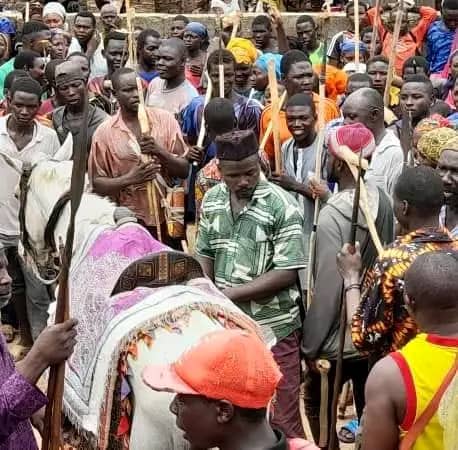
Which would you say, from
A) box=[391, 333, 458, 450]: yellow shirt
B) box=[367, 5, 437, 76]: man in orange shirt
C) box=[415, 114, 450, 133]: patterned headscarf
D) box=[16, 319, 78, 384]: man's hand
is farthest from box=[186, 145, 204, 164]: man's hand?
box=[367, 5, 437, 76]: man in orange shirt

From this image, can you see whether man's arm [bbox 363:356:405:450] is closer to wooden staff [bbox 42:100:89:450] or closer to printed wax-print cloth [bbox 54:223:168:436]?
wooden staff [bbox 42:100:89:450]

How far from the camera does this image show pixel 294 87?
8.47m

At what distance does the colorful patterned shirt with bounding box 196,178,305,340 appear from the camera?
5.21 metres

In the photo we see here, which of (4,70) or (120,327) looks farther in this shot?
(4,70)

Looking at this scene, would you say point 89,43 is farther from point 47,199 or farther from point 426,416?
point 426,416

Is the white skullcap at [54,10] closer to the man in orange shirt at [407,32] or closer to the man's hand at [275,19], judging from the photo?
the man's hand at [275,19]

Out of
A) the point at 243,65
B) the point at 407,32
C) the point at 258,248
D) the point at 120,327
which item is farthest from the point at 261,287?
the point at 407,32

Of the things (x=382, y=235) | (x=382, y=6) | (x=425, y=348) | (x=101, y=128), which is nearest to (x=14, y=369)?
(x=425, y=348)

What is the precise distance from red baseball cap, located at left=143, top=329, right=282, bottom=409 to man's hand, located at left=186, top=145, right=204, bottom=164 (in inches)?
183

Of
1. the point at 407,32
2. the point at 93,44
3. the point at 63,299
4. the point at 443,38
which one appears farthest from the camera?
the point at 93,44

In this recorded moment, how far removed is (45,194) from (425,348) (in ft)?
11.0

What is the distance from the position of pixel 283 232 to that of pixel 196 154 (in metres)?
2.48

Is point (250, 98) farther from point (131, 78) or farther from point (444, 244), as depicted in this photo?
point (444, 244)

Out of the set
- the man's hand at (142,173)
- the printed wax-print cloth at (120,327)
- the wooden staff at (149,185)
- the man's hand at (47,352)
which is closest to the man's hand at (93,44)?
the wooden staff at (149,185)
